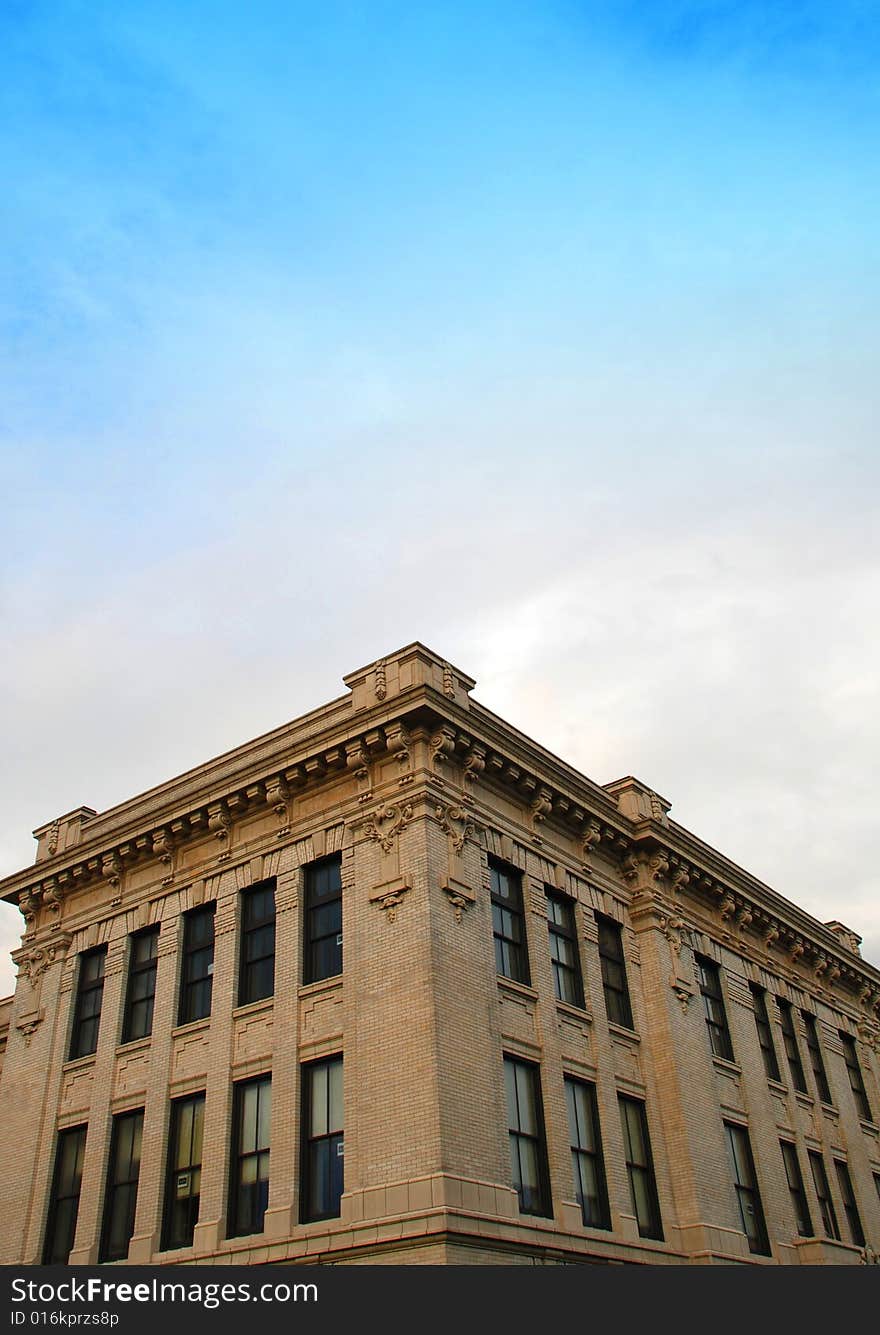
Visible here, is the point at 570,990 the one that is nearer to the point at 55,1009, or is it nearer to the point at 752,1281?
the point at 752,1281

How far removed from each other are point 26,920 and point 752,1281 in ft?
61.6

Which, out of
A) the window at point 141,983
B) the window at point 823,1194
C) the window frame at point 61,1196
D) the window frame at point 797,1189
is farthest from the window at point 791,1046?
the window frame at point 61,1196

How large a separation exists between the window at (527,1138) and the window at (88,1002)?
1001cm

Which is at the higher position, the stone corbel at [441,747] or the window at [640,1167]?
the stone corbel at [441,747]

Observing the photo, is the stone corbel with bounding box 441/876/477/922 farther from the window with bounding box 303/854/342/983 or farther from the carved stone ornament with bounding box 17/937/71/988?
the carved stone ornament with bounding box 17/937/71/988

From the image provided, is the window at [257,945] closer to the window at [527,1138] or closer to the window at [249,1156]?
the window at [249,1156]

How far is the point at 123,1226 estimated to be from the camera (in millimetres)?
23641

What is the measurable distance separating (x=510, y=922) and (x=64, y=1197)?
11.0 metres

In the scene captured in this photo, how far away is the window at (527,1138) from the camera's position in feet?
69.6

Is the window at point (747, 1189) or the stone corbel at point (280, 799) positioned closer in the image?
the stone corbel at point (280, 799)

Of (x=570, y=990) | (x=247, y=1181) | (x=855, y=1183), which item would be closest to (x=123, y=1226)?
(x=247, y=1181)

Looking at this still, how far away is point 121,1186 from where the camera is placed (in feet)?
79.3

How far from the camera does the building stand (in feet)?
68.1

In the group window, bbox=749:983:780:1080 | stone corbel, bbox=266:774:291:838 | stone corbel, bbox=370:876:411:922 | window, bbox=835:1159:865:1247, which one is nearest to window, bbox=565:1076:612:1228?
stone corbel, bbox=370:876:411:922
